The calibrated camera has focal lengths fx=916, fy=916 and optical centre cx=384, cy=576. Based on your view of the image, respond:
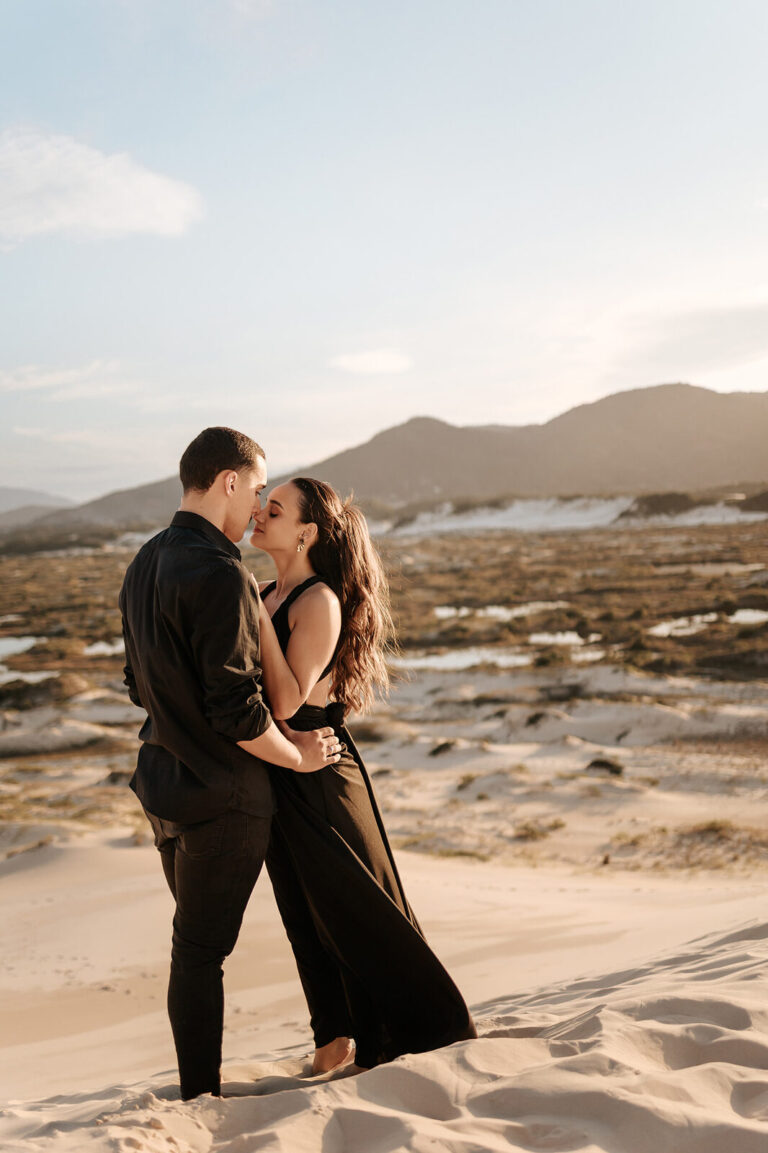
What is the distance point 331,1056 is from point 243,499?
1960mm

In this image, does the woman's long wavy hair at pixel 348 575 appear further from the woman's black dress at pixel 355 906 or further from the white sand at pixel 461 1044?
the white sand at pixel 461 1044

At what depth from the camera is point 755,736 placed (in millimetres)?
11344

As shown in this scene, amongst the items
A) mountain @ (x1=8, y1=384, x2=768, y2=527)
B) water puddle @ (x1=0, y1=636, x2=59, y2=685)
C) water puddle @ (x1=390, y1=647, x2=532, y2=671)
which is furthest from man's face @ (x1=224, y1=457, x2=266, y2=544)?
mountain @ (x1=8, y1=384, x2=768, y2=527)

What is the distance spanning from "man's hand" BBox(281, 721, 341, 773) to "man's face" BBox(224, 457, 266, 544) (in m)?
0.61

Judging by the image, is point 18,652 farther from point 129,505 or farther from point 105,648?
point 129,505

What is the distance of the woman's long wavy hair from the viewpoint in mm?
3088

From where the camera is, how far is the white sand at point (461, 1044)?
7.84ft

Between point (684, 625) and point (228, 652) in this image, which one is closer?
point (228, 652)

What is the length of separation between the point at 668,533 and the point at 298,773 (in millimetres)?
53646

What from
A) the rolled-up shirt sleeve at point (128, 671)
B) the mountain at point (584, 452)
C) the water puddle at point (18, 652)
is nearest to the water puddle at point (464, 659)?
the water puddle at point (18, 652)

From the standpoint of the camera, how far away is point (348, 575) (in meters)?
3.11

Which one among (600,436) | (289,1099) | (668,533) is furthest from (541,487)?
(289,1099)

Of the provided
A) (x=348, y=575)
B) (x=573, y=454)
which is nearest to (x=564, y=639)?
(x=348, y=575)

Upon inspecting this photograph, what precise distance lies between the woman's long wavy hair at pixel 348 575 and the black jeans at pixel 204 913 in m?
0.65
